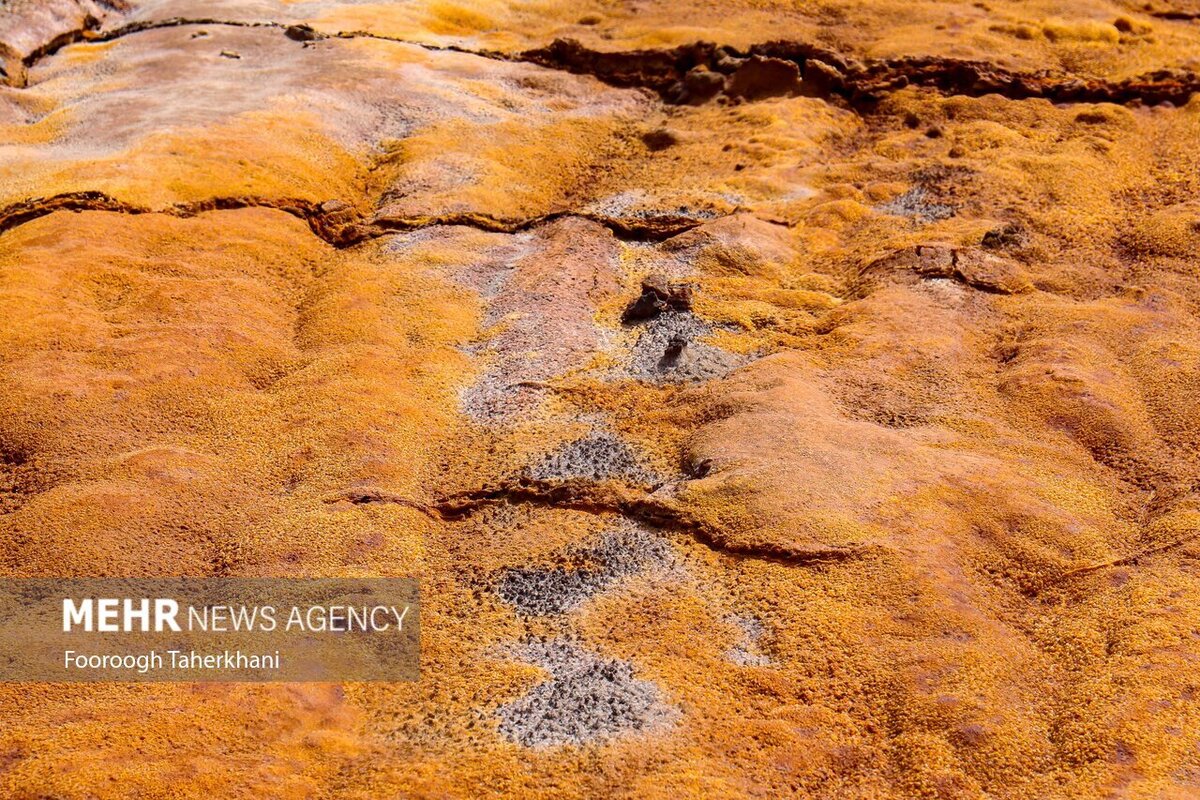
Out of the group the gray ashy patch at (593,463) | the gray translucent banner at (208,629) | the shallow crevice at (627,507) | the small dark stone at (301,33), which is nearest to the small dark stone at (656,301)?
the gray ashy patch at (593,463)

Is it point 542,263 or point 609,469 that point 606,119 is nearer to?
point 542,263

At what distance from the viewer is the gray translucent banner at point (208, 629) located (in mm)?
7137

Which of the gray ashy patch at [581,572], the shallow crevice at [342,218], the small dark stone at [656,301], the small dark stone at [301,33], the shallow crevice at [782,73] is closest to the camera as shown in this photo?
the gray ashy patch at [581,572]

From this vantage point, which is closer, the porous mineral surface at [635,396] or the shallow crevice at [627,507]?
the porous mineral surface at [635,396]

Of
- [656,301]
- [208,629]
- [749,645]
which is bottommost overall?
[208,629]

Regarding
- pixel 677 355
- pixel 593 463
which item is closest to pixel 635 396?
pixel 677 355

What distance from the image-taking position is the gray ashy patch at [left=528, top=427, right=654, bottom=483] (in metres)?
9.03

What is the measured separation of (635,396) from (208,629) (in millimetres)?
4244

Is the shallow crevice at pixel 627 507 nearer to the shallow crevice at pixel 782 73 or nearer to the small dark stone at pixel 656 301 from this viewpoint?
the small dark stone at pixel 656 301

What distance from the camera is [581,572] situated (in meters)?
8.02

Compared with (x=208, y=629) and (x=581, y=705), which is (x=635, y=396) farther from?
(x=208, y=629)

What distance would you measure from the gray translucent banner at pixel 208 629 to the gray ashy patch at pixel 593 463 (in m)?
1.66

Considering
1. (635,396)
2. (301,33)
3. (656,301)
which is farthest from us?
(301,33)

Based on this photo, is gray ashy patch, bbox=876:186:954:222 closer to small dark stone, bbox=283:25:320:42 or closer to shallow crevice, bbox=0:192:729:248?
shallow crevice, bbox=0:192:729:248
